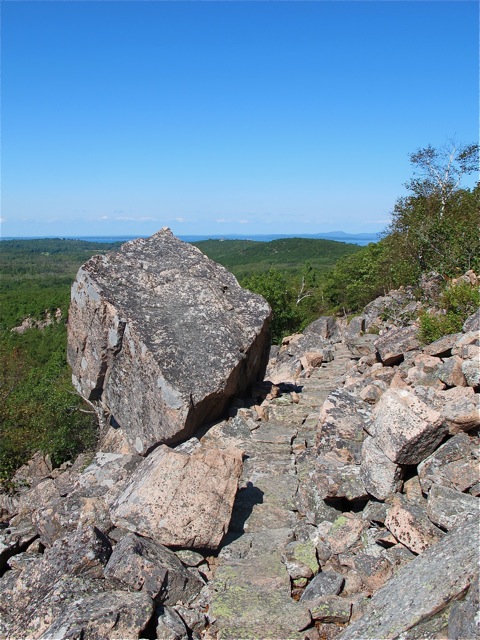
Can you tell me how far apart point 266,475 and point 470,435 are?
3.18m

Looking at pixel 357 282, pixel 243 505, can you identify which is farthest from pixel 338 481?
pixel 357 282

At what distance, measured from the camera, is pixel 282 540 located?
6.25 metres

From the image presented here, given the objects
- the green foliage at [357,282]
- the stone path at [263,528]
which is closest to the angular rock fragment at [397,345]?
the stone path at [263,528]

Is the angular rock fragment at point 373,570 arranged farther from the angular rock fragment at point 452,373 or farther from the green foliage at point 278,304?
the green foliage at point 278,304

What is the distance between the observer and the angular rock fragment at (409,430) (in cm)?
576

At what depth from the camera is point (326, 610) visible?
4758mm

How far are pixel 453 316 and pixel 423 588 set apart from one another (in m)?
8.28

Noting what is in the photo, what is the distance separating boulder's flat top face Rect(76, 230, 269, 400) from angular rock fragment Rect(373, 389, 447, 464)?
3567mm

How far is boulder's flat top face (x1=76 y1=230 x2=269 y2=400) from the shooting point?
9008mm

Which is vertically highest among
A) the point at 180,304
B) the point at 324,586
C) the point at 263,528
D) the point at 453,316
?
the point at 180,304

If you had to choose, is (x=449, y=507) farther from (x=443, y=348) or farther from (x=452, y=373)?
(x=443, y=348)

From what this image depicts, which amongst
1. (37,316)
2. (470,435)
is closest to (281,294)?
(470,435)

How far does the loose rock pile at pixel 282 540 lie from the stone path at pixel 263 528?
2 centimetres

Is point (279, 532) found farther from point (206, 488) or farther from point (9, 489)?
point (9, 489)
